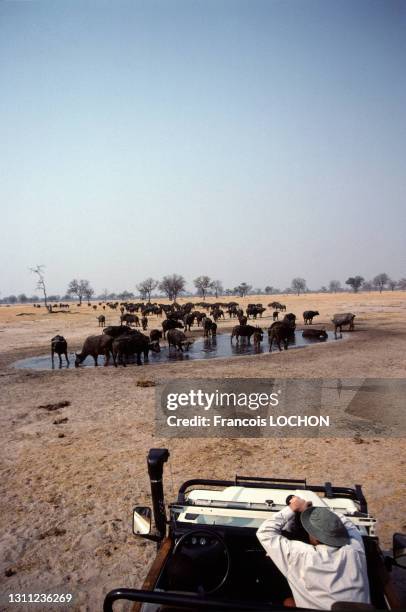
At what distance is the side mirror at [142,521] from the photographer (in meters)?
3.41

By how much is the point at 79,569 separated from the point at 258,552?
2.80 meters

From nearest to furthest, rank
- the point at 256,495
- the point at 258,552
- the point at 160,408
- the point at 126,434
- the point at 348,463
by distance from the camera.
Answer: the point at 258,552 < the point at 256,495 < the point at 348,463 < the point at 126,434 < the point at 160,408

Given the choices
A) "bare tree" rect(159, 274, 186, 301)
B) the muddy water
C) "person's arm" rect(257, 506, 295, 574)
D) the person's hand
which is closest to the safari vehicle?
the person's hand

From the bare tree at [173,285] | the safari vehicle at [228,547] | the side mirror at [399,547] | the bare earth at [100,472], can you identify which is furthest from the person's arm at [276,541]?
the bare tree at [173,285]

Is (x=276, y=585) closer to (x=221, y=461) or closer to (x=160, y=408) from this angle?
(x=221, y=461)

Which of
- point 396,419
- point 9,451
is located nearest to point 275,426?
point 396,419

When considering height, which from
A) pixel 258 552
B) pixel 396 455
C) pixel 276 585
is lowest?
pixel 396 455

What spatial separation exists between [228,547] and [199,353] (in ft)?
59.2

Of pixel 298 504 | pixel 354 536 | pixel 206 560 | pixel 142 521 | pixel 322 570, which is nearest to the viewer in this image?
pixel 322 570

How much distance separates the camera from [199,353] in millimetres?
21250

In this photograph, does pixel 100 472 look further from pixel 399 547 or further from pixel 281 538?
pixel 399 547

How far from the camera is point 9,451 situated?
8.17m

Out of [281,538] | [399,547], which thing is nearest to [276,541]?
[281,538]

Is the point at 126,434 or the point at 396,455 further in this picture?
the point at 126,434
